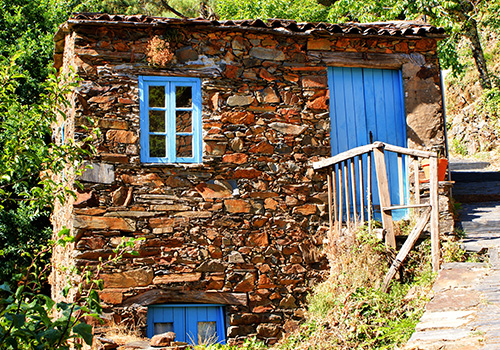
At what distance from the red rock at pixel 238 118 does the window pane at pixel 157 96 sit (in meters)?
0.79

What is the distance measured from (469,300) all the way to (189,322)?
3.34 meters

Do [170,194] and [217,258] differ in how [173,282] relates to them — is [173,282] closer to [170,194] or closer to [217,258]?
[217,258]

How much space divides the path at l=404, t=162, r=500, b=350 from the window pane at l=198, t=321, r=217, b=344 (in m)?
2.77

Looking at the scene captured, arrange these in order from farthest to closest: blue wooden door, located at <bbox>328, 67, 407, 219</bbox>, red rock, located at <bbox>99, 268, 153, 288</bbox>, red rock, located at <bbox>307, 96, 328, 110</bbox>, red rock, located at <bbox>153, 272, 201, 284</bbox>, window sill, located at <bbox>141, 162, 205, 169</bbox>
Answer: blue wooden door, located at <bbox>328, 67, 407, 219</bbox> → red rock, located at <bbox>307, 96, 328, 110</bbox> → window sill, located at <bbox>141, 162, 205, 169</bbox> → red rock, located at <bbox>153, 272, 201, 284</bbox> → red rock, located at <bbox>99, 268, 153, 288</bbox>

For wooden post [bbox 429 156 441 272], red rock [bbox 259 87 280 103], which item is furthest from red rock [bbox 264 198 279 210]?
wooden post [bbox 429 156 441 272]

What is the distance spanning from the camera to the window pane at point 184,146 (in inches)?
268

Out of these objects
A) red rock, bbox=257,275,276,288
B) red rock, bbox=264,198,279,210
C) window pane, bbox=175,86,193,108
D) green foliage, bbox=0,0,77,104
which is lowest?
red rock, bbox=257,275,276,288

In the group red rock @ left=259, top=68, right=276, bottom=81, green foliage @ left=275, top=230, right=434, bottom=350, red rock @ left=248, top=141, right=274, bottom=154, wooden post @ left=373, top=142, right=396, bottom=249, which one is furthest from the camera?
red rock @ left=259, top=68, right=276, bottom=81

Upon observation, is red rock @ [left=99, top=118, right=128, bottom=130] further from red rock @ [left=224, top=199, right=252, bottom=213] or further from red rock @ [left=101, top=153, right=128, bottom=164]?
red rock @ [left=224, top=199, right=252, bottom=213]

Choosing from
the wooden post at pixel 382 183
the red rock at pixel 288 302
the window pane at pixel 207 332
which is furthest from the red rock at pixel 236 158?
the window pane at pixel 207 332

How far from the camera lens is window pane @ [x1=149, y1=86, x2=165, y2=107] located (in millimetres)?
6801

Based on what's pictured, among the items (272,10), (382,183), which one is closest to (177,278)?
(382,183)

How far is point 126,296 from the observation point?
6.34m

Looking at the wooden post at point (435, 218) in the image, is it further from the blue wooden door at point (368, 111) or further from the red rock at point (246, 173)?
the red rock at point (246, 173)
